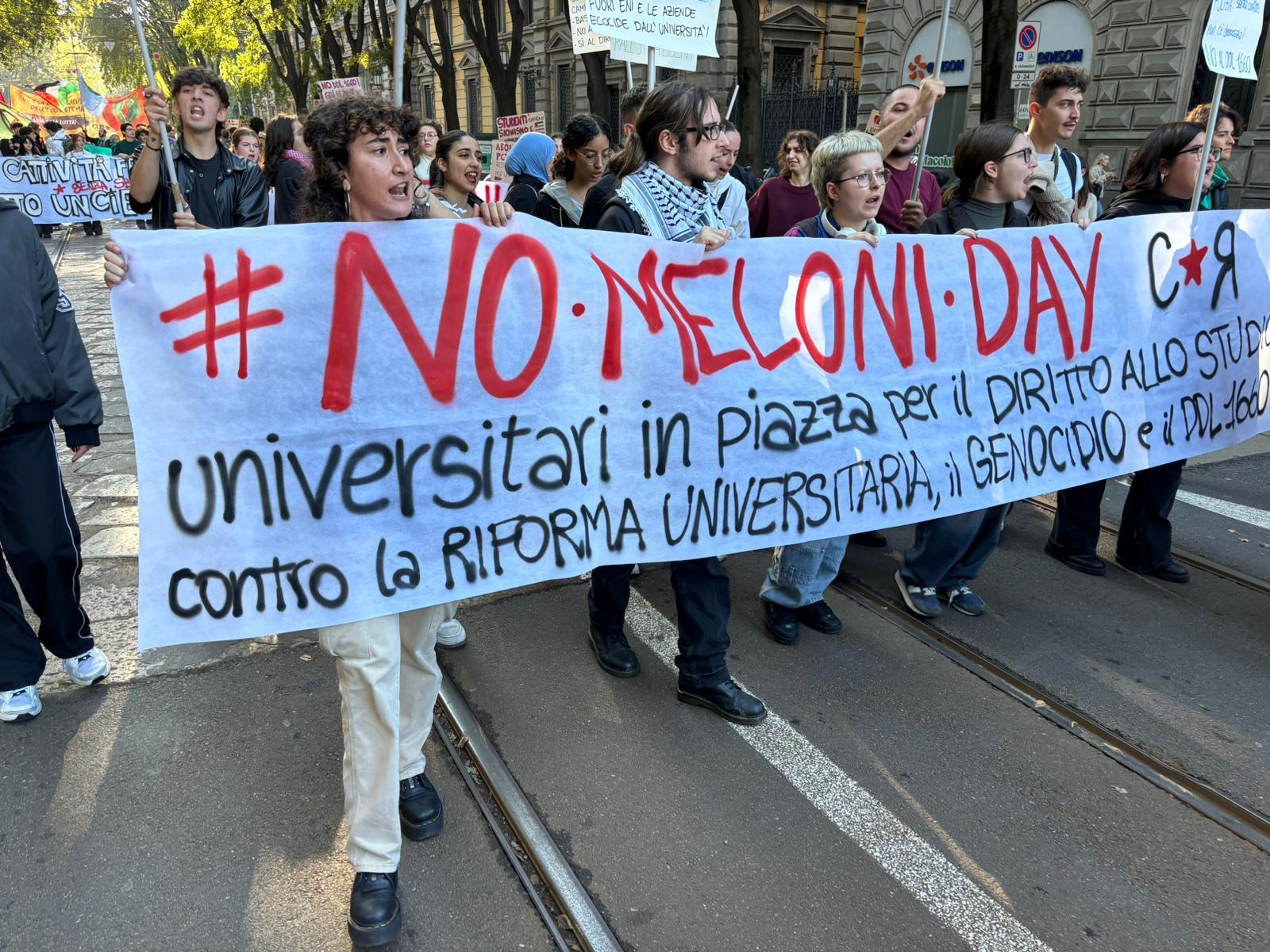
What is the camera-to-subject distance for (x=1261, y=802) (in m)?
2.64

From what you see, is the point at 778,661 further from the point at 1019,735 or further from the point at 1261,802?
the point at 1261,802

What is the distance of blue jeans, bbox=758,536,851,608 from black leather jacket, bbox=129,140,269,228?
273 centimetres

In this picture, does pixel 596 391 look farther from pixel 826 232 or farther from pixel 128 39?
pixel 128 39

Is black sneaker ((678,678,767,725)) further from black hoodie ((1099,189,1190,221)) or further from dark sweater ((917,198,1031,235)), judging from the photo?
black hoodie ((1099,189,1190,221))

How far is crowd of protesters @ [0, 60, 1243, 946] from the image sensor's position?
86.3 inches

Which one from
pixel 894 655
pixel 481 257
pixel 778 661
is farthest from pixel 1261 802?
pixel 481 257

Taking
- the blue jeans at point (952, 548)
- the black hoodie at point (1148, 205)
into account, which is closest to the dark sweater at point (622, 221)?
the blue jeans at point (952, 548)

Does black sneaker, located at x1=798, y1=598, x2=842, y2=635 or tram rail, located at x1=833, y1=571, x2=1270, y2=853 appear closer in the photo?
tram rail, located at x1=833, y1=571, x2=1270, y2=853

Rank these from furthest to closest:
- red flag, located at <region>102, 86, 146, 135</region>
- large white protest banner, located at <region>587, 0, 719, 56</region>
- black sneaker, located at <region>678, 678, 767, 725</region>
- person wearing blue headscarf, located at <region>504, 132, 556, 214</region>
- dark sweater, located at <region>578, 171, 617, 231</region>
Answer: red flag, located at <region>102, 86, 146, 135</region>
person wearing blue headscarf, located at <region>504, 132, 556, 214</region>
large white protest banner, located at <region>587, 0, 719, 56</region>
dark sweater, located at <region>578, 171, 617, 231</region>
black sneaker, located at <region>678, 678, 767, 725</region>

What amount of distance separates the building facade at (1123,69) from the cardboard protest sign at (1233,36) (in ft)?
29.4

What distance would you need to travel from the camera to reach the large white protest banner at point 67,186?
557 inches

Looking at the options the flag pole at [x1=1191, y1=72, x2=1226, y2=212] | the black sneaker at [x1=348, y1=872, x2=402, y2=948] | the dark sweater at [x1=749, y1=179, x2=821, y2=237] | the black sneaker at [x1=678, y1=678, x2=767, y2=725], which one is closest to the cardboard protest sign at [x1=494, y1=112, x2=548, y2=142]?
the dark sweater at [x1=749, y1=179, x2=821, y2=237]

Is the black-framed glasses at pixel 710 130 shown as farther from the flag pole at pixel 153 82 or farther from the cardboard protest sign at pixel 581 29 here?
the cardboard protest sign at pixel 581 29

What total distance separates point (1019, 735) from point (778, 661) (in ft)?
2.91
